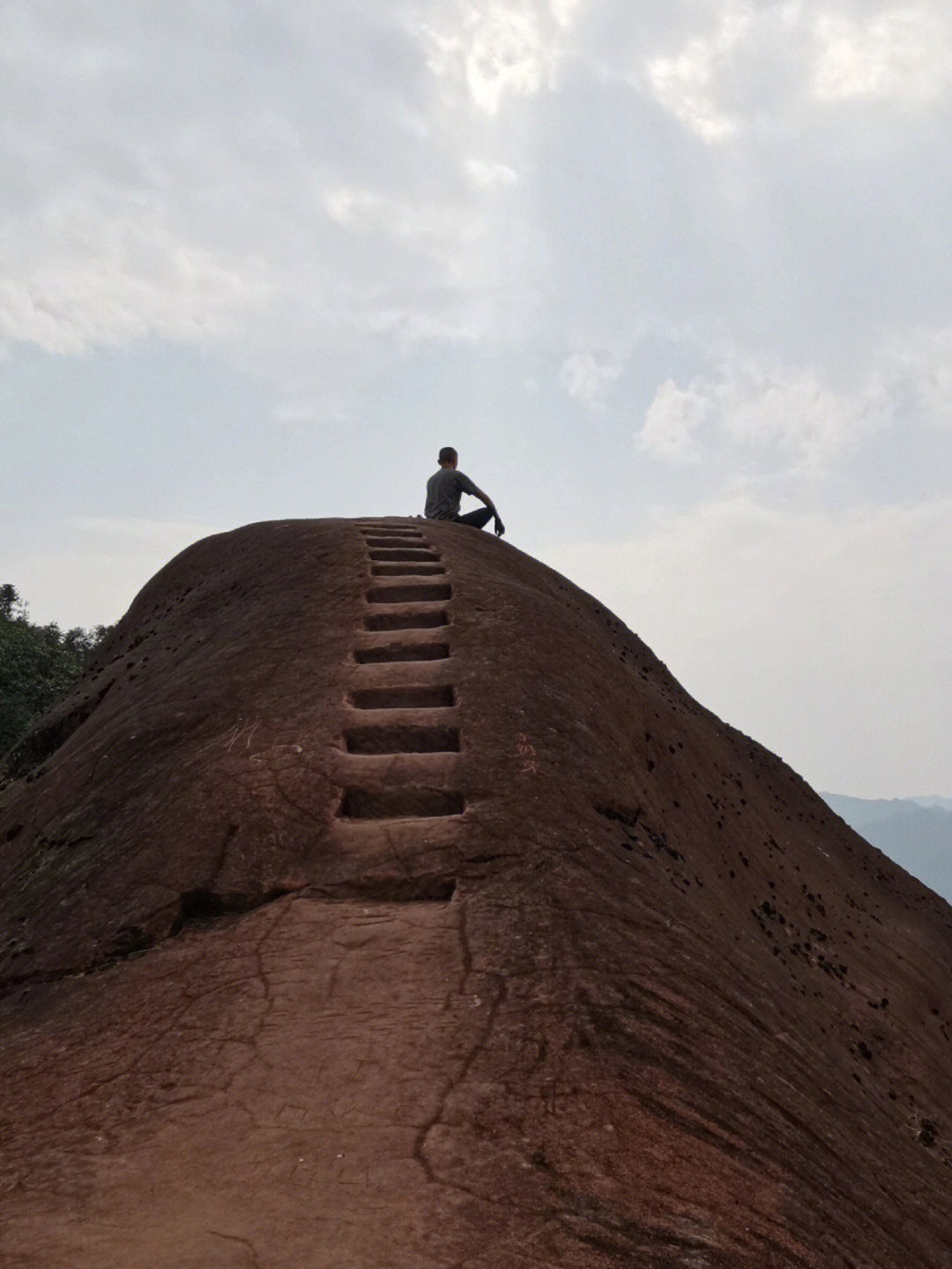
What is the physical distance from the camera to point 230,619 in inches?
467

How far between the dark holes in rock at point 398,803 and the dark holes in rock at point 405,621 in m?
3.07

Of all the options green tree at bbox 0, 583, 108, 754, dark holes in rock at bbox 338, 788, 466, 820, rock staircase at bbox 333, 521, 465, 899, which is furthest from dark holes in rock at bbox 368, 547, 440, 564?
green tree at bbox 0, 583, 108, 754

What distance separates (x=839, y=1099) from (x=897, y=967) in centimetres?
759

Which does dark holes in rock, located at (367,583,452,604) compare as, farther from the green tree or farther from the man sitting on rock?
the green tree

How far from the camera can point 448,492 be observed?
16.5 m

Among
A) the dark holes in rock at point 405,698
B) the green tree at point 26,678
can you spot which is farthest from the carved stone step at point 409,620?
the green tree at point 26,678

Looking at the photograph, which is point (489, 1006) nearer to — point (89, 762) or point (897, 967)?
point (89, 762)

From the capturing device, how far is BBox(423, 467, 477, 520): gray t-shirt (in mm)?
16422

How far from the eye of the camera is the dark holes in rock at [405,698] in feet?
30.3

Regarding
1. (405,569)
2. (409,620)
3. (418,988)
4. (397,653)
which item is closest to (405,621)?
(409,620)

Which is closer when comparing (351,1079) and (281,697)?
(351,1079)

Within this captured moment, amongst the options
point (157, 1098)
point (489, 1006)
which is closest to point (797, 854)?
point (489, 1006)

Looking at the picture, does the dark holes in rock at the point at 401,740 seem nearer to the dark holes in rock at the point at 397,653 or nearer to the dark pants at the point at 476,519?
the dark holes in rock at the point at 397,653

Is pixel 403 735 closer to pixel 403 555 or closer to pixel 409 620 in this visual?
pixel 409 620
